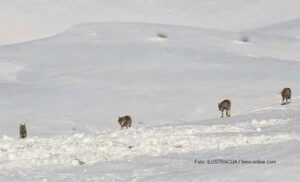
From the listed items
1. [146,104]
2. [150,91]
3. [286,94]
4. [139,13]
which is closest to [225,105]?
[286,94]

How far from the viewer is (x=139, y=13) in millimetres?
42969

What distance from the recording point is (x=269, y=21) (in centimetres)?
4288

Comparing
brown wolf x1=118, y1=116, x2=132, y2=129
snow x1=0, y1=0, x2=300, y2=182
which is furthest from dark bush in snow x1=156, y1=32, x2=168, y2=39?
brown wolf x1=118, y1=116, x2=132, y2=129

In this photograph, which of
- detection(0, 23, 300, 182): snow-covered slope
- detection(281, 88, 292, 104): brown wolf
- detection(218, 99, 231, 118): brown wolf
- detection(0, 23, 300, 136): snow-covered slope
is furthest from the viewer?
detection(0, 23, 300, 136): snow-covered slope

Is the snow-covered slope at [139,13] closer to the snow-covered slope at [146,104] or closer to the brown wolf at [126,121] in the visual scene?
the snow-covered slope at [146,104]

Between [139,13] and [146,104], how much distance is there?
19630mm

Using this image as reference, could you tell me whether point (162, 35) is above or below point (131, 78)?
above

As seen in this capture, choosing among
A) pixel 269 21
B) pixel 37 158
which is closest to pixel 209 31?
pixel 269 21

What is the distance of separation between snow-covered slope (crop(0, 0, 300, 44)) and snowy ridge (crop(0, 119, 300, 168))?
2176cm

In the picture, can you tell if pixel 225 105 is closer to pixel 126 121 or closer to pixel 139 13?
pixel 126 121

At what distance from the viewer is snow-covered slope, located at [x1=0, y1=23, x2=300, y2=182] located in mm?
12820

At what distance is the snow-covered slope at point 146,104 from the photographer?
12820 mm

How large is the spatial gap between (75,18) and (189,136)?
1028 inches

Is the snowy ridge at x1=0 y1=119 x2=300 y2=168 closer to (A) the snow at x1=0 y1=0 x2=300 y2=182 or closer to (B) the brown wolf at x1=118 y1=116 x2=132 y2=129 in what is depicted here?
(A) the snow at x1=0 y1=0 x2=300 y2=182
